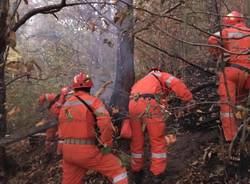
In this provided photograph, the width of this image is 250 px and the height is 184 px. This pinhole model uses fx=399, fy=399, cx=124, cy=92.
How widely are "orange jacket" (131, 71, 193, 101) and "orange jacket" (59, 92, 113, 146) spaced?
58 centimetres

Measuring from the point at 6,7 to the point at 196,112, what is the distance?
491 cm

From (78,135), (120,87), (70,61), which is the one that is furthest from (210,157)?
(70,61)

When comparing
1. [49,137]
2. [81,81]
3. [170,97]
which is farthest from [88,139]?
[49,137]

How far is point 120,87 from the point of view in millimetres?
7797

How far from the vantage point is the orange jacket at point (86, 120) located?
546 centimetres

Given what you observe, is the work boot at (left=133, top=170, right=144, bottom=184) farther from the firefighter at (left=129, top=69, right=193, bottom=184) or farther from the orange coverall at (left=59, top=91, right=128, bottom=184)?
the orange coverall at (left=59, top=91, right=128, bottom=184)

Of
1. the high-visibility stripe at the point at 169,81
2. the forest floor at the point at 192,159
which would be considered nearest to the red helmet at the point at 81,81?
the high-visibility stripe at the point at 169,81

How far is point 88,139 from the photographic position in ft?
18.0

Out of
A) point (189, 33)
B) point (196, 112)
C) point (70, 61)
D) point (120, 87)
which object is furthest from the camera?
point (70, 61)

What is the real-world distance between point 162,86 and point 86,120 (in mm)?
1295

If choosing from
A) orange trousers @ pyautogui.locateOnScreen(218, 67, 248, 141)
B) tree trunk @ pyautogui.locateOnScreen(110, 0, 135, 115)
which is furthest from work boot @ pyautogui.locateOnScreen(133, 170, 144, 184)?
tree trunk @ pyautogui.locateOnScreen(110, 0, 135, 115)

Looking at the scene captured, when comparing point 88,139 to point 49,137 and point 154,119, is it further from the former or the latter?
point 49,137

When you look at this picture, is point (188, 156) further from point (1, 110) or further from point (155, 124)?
point (1, 110)

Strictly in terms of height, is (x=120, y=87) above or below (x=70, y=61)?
below
